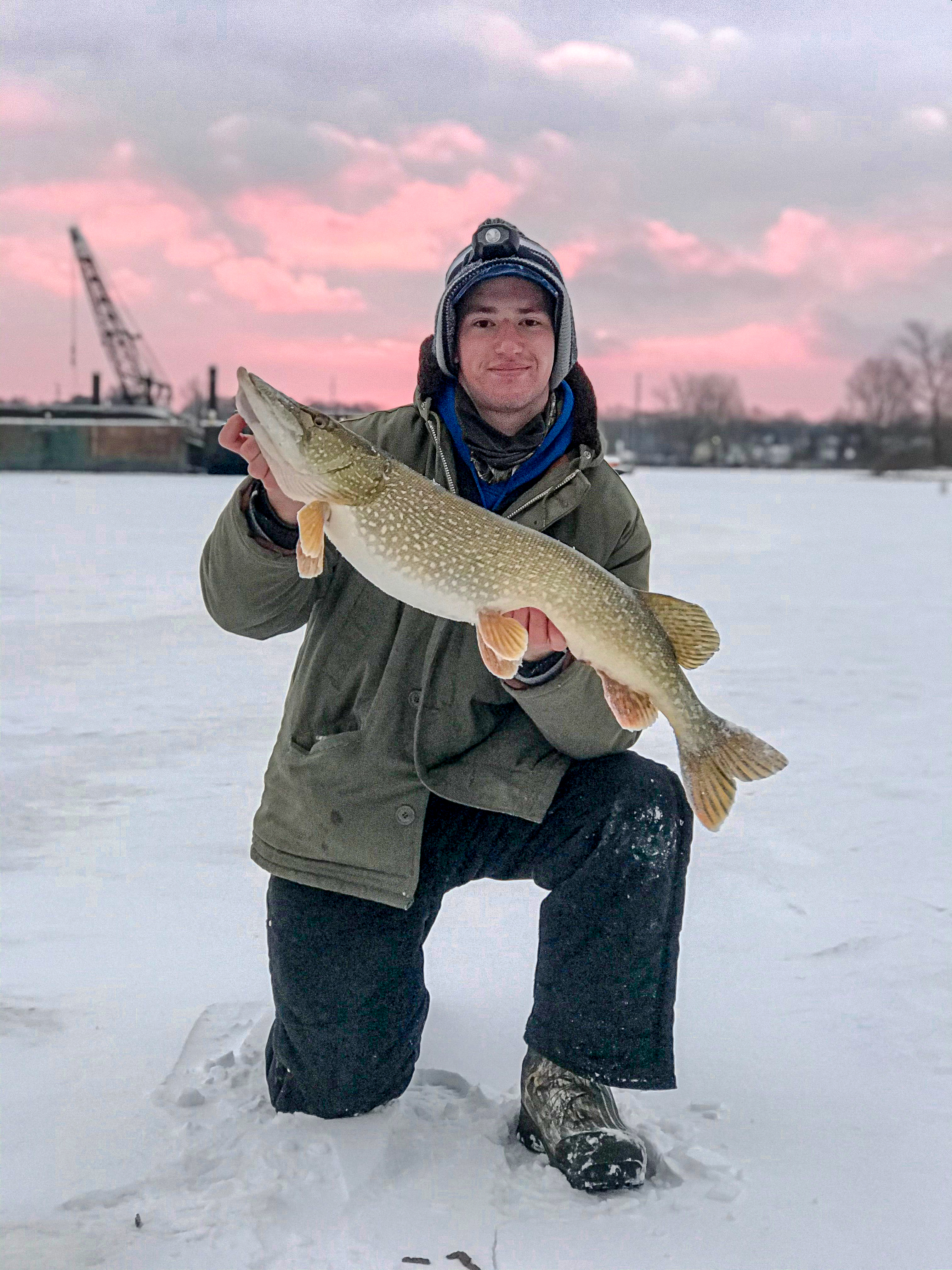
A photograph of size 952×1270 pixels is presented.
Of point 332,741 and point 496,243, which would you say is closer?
point 332,741

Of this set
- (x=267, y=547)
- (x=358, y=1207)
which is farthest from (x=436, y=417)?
(x=358, y=1207)

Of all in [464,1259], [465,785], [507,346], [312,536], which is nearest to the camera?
[464,1259]

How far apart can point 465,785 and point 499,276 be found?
119 cm

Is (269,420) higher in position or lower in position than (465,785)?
higher

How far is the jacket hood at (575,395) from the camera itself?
270 centimetres

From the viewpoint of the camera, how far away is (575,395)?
2779 millimetres

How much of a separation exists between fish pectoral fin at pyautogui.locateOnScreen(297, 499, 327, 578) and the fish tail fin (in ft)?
2.73

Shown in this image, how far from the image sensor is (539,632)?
2.47 metres

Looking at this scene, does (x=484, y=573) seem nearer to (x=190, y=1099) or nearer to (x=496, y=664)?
(x=496, y=664)

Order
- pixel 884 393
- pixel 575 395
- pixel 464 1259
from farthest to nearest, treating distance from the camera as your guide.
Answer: pixel 884 393 → pixel 575 395 → pixel 464 1259

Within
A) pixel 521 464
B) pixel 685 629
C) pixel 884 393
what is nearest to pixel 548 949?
pixel 685 629

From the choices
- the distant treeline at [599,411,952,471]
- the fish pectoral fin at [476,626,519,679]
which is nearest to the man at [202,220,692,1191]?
→ the fish pectoral fin at [476,626,519,679]

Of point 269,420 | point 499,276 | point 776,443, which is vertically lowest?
point 269,420

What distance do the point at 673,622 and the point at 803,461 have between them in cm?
10107
